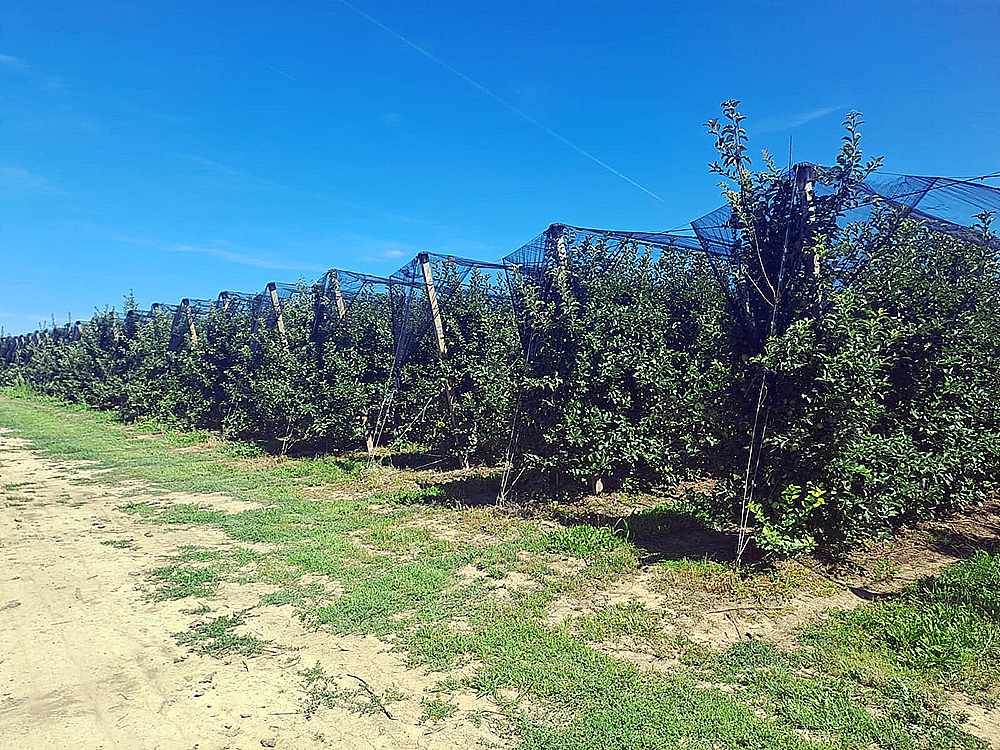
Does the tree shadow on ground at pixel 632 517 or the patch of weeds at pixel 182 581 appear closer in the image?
the patch of weeds at pixel 182 581

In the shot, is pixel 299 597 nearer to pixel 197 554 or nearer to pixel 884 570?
A: pixel 197 554

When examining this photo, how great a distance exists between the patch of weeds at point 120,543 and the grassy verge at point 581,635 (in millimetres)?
706

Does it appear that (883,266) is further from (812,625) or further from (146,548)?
(146,548)

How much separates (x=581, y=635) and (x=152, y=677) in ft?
8.11

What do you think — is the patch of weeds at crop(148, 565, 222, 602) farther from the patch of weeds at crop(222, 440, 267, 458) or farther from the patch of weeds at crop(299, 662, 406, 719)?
the patch of weeds at crop(222, 440, 267, 458)

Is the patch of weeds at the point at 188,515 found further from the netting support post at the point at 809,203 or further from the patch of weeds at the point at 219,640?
the netting support post at the point at 809,203

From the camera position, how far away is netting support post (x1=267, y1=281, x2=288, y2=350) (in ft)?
41.3

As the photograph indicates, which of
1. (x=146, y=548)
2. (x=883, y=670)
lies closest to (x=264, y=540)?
(x=146, y=548)

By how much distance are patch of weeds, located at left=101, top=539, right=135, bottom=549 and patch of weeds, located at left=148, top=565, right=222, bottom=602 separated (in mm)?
982

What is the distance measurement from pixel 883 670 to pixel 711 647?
0.88m

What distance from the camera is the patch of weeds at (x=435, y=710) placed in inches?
129

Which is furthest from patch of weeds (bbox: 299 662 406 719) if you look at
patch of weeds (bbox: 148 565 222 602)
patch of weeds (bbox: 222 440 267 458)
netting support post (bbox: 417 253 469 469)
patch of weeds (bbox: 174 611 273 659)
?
patch of weeds (bbox: 222 440 267 458)

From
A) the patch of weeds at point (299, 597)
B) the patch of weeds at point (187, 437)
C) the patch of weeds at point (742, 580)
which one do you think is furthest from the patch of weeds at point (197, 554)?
the patch of weeds at point (187, 437)

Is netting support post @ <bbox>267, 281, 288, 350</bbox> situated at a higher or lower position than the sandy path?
higher
